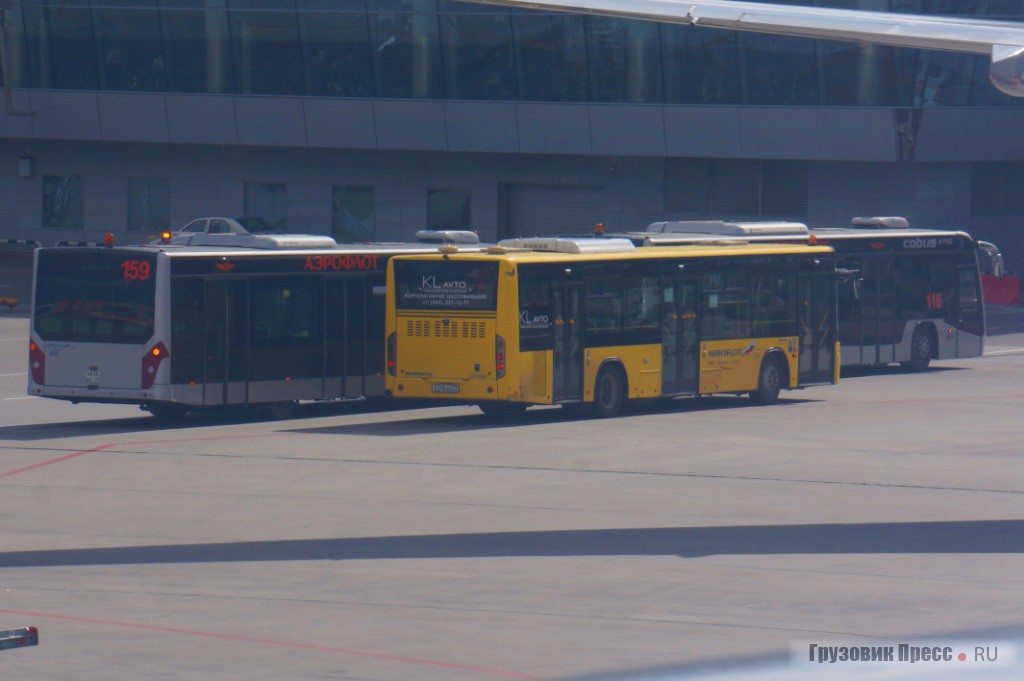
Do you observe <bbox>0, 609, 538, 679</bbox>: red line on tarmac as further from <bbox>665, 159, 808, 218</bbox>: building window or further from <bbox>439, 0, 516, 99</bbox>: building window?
<bbox>665, 159, 808, 218</bbox>: building window

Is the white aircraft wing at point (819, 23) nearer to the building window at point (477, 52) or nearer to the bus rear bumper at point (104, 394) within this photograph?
the bus rear bumper at point (104, 394)

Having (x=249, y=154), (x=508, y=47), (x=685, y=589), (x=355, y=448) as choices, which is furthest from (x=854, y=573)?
(x=249, y=154)

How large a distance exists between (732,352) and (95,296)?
1003 cm

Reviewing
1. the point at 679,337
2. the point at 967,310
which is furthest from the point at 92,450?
the point at 967,310

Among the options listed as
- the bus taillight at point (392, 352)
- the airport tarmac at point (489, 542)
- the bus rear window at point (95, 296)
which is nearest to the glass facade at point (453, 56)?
the airport tarmac at point (489, 542)

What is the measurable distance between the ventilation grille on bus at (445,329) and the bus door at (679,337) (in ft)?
11.4

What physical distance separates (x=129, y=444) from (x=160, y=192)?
120ft

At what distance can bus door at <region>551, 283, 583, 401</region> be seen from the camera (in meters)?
21.1

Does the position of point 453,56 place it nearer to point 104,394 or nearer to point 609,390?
point 609,390

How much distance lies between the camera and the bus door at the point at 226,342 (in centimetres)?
2080

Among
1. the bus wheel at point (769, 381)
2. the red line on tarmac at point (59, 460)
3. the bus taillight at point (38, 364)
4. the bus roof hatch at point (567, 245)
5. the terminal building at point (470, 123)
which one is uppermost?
the terminal building at point (470, 123)

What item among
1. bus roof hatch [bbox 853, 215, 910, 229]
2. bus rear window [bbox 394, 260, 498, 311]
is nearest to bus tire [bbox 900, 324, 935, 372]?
bus roof hatch [bbox 853, 215, 910, 229]

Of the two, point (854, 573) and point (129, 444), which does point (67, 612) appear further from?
point (129, 444)

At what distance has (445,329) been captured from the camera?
2102cm
